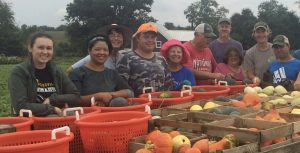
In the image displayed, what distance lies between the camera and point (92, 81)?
4.39 m

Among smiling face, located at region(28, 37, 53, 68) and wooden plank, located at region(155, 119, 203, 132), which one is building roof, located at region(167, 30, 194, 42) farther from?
wooden plank, located at region(155, 119, 203, 132)

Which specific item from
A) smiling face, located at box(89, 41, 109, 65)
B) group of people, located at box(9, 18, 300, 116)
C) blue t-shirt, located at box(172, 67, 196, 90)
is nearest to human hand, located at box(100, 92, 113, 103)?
group of people, located at box(9, 18, 300, 116)

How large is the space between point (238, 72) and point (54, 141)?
443cm

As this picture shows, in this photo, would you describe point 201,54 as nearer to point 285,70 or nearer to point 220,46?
point 220,46

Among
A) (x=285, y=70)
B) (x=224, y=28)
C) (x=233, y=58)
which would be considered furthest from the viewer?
(x=224, y=28)

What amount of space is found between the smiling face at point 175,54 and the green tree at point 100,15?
5465 cm

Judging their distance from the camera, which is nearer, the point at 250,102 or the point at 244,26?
the point at 250,102

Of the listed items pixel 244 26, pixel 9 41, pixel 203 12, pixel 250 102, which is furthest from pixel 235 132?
pixel 203 12

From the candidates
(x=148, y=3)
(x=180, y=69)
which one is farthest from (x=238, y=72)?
(x=148, y=3)

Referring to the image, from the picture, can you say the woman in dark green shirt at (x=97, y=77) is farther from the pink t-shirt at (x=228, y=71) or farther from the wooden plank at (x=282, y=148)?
the pink t-shirt at (x=228, y=71)

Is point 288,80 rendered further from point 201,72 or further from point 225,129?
point 225,129

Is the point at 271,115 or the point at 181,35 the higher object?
the point at 181,35

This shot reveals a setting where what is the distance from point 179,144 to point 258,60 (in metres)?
4.57

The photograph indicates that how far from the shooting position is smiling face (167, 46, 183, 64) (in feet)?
18.1
